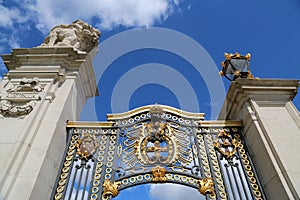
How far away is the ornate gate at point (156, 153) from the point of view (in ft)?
12.9

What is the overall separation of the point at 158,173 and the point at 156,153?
481mm

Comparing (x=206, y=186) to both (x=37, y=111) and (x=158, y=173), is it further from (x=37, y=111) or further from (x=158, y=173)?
(x=37, y=111)

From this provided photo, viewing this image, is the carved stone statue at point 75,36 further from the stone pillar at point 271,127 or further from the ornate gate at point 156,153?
the stone pillar at point 271,127

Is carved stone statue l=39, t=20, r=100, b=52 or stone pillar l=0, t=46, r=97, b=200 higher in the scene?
carved stone statue l=39, t=20, r=100, b=52

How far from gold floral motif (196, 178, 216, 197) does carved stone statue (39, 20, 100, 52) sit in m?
4.48

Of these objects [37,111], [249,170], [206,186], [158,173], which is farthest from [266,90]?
[37,111]

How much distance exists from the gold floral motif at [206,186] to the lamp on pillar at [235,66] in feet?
8.45

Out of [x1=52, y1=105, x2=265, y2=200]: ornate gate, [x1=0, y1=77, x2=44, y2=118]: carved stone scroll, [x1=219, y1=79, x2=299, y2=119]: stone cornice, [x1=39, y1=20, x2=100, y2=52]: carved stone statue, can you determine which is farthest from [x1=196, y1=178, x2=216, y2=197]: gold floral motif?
[x1=39, y1=20, x2=100, y2=52]: carved stone statue

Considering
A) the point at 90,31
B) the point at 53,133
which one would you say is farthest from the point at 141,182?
the point at 90,31

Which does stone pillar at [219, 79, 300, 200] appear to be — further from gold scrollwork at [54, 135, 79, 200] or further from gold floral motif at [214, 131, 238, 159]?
gold scrollwork at [54, 135, 79, 200]

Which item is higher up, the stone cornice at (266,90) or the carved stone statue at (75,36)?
the carved stone statue at (75,36)

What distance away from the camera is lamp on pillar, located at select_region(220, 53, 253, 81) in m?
5.36

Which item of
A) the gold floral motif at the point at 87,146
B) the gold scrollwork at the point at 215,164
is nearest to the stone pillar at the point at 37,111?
the gold floral motif at the point at 87,146

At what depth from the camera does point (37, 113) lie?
4035mm
